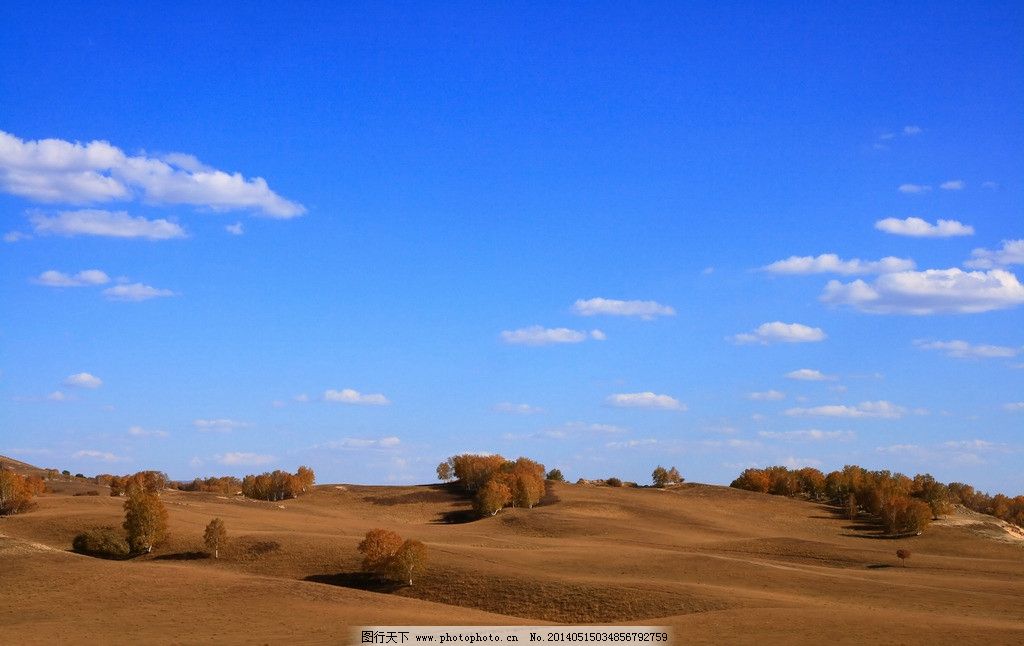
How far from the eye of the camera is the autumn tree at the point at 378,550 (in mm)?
71688

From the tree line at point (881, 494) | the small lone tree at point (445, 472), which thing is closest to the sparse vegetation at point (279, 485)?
the small lone tree at point (445, 472)

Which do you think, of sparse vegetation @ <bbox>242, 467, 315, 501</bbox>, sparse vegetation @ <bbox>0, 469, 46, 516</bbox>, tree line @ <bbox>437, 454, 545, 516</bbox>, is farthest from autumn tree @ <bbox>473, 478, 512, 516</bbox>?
sparse vegetation @ <bbox>0, 469, 46, 516</bbox>

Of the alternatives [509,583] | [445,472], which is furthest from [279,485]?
[509,583]

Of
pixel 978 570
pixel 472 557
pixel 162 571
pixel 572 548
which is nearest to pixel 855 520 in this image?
pixel 978 570

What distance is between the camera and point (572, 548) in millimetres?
85812

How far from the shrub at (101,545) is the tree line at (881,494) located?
89057 mm

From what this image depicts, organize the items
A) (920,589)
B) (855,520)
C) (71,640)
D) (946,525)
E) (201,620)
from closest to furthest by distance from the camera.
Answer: (71,640), (201,620), (920,589), (946,525), (855,520)

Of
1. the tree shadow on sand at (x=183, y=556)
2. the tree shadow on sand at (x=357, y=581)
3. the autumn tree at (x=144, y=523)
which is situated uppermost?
the autumn tree at (x=144, y=523)

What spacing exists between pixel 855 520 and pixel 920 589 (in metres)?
62.5

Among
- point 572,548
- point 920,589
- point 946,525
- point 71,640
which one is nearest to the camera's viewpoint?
point 71,640

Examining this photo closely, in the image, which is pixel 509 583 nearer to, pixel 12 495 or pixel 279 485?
pixel 12 495

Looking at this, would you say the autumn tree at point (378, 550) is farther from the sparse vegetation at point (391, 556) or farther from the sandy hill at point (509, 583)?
the sandy hill at point (509, 583)

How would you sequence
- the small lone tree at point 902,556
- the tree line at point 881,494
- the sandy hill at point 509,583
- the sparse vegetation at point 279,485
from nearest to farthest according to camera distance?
1. the sandy hill at point 509,583
2. the small lone tree at point 902,556
3. the tree line at point 881,494
4. the sparse vegetation at point 279,485

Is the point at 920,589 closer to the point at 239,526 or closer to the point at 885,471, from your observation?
the point at 239,526
